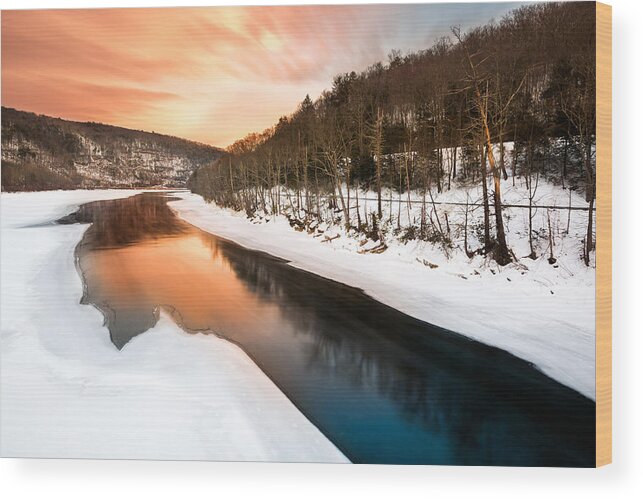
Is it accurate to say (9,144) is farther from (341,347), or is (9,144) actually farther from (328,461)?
(328,461)

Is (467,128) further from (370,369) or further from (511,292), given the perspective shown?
(370,369)

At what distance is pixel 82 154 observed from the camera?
3.92m

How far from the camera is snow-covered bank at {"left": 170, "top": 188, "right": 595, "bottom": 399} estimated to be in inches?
117

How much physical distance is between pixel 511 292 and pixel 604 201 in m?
0.97

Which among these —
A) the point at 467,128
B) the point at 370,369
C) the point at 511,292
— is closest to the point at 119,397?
the point at 370,369

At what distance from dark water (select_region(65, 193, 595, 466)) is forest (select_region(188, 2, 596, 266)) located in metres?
1.06

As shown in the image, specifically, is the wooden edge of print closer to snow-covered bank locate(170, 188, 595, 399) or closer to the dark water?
snow-covered bank locate(170, 188, 595, 399)

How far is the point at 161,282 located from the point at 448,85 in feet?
10.6

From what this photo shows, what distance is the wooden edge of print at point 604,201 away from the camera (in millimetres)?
2926

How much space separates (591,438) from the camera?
2865 millimetres

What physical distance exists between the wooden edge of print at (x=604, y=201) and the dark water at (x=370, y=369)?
33 centimetres

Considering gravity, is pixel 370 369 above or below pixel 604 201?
below

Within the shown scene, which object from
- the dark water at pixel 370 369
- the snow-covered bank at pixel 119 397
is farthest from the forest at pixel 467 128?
Answer: the snow-covered bank at pixel 119 397

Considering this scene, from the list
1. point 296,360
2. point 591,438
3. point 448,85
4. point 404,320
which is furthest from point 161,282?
point 591,438
